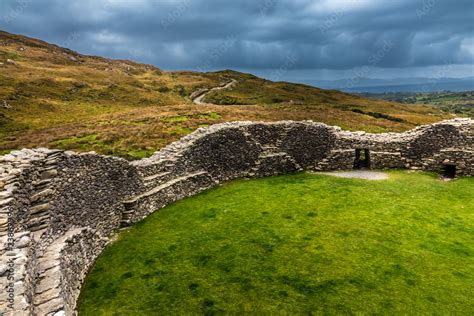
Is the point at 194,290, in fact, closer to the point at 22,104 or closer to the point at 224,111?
the point at 224,111

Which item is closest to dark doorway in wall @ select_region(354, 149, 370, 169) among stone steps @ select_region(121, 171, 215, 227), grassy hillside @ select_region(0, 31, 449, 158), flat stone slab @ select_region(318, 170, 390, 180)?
flat stone slab @ select_region(318, 170, 390, 180)

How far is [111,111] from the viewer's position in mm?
61750

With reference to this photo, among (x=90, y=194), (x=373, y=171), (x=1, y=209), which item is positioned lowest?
(x=373, y=171)

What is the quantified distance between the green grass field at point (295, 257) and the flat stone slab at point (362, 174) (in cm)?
329

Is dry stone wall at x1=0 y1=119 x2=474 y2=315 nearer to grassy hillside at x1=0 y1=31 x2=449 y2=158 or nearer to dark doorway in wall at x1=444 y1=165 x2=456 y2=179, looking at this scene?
dark doorway in wall at x1=444 y1=165 x2=456 y2=179

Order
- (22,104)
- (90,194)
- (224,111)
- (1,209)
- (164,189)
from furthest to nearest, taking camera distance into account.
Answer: (22,104)
(224,111)
(164,189)
(90,194)
(1,209)

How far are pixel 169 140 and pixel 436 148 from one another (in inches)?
842

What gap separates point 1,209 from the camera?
35.1 feet

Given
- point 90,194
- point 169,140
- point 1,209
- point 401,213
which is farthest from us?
point 169,140

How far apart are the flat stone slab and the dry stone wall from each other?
836mm

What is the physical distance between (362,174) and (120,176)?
16890mm

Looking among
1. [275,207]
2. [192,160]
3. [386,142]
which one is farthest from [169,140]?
[386,142]

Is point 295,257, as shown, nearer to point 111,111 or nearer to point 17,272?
point 17,272

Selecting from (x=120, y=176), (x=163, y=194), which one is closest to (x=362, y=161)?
(x=163, y=194)
